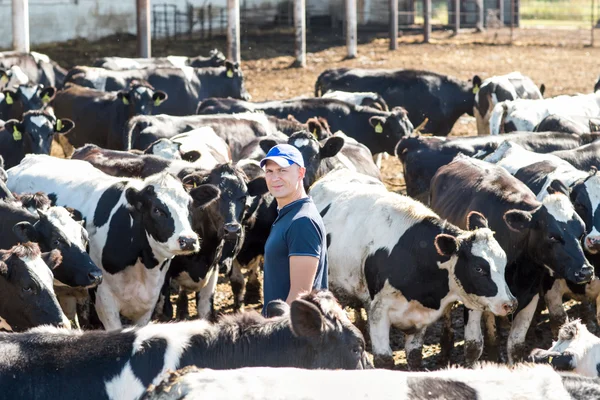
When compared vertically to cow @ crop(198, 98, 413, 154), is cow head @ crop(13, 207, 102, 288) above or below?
below

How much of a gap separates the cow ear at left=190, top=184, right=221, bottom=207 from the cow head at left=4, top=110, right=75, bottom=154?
4.41 meters

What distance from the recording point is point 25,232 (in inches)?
257

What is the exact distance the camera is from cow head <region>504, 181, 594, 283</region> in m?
7.00

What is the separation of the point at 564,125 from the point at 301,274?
25.9ft

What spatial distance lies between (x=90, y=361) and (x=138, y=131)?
25.1 feet

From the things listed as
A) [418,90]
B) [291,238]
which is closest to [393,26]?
[418,90]

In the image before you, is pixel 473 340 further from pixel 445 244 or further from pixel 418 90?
pixel 418 90

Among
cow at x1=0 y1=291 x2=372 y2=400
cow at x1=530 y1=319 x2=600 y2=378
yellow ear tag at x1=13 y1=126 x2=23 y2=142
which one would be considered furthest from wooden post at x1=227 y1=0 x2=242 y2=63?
cow at x1=0 y1=291 x2=372 y2=400

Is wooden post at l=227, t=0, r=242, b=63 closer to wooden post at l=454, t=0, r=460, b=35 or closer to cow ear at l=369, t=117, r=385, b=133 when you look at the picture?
cow ear at l=369, t=117, r=385, b=133

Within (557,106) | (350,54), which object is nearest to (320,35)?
(350,54)

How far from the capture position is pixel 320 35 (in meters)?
27.6

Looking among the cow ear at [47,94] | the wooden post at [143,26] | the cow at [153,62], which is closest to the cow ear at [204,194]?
the cow ear at [47,94]

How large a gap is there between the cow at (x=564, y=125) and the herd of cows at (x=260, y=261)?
35mm

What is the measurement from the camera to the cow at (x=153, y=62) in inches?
700
